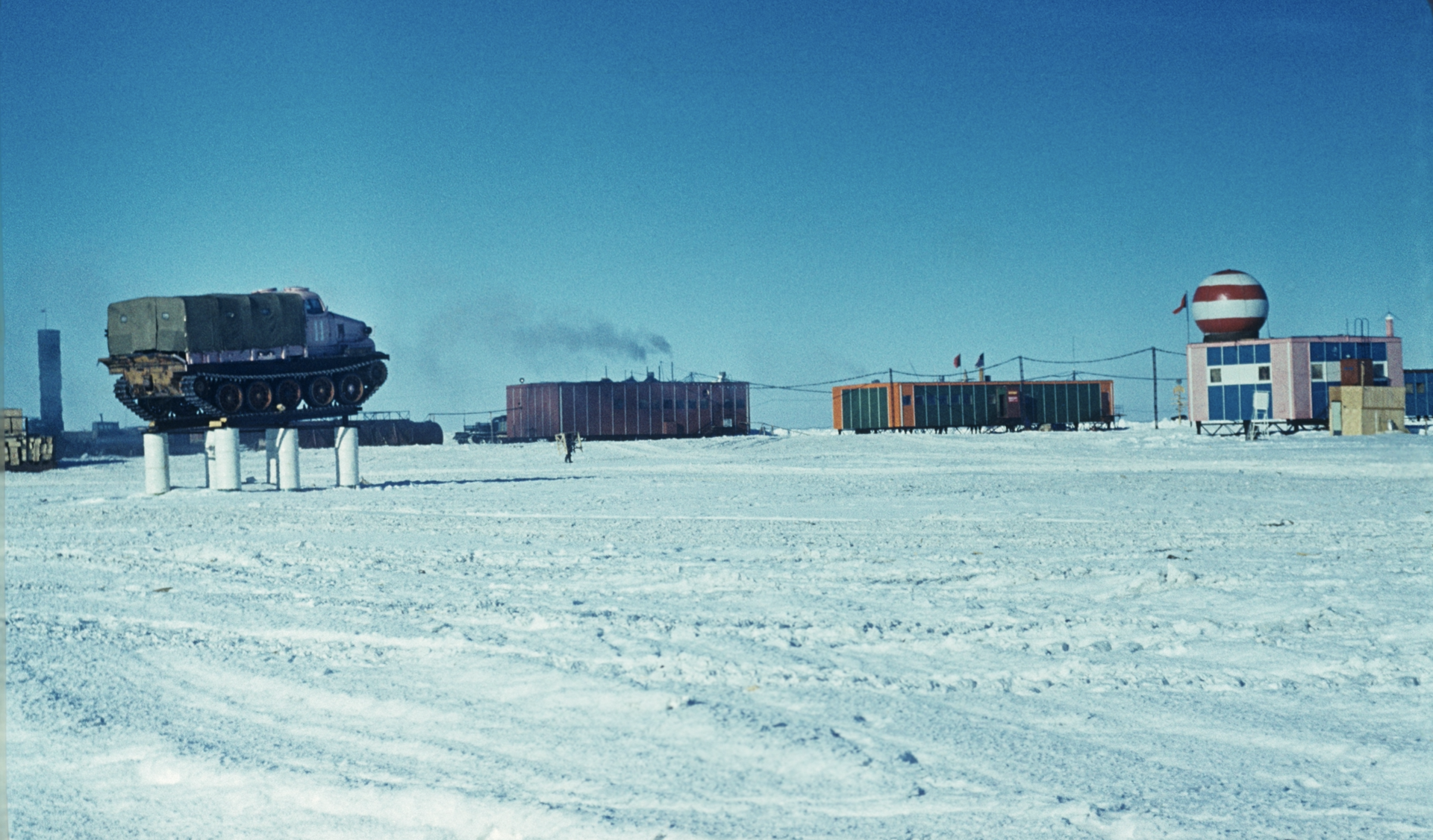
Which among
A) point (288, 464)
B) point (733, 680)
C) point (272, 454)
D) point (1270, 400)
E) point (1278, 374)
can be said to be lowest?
point (733, 680)

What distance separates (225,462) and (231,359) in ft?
7.98

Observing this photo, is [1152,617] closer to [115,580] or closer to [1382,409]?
[115,580]

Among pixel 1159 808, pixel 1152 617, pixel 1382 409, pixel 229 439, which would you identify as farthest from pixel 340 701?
pixel 1382 409

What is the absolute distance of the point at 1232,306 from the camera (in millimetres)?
43469

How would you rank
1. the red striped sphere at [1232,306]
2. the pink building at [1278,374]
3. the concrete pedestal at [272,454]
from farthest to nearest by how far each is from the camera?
the red striped sphere at [1232,306]
the pink building at [1278,374]
the concrete pedestal at [272,454]

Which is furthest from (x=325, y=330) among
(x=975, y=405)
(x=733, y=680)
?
(x=975, y=405)

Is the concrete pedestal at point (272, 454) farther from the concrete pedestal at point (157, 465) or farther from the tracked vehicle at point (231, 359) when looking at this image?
the concrete pedestal at point (157, 465)

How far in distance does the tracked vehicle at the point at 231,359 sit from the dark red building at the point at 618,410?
104 ft

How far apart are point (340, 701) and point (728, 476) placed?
17.7 metres

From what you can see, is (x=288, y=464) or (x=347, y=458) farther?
(x=347, y=458)

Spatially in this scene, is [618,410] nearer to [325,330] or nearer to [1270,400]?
[1270,400]

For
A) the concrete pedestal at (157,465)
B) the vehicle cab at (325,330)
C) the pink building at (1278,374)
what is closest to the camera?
the concrete pedestal at (157,465)

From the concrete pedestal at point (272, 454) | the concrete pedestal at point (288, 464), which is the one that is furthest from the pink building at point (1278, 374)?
the concrete pedestal at point (272, 454)

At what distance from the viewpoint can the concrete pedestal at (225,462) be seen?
2073 cm
